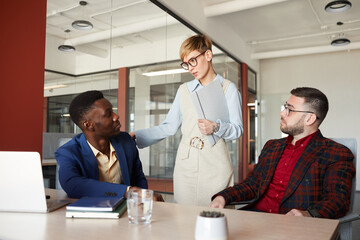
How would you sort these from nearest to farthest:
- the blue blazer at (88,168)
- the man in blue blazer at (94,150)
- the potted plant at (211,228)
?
the potted plant at (211,228), the blue blazer at (88,168), the man in blue blazer at (94,150)

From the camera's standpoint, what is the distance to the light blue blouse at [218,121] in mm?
2006

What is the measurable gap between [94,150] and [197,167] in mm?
686

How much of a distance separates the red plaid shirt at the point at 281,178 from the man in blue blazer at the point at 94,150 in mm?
846

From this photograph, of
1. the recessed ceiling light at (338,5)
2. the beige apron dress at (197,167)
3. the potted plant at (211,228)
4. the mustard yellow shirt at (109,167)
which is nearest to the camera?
the potted plant at (211,228)

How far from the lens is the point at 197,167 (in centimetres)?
208

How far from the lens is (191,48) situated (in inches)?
83.0

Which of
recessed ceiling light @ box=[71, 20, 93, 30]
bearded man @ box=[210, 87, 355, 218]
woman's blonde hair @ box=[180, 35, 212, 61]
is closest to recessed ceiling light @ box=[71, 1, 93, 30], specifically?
recessed ceiling light @ box=[71, 20, 93, 30]

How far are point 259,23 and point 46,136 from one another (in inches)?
233

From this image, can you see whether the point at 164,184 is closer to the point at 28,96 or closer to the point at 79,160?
the point at 28,96

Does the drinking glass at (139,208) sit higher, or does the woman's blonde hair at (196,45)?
the woman's blonde hair at (196,45)

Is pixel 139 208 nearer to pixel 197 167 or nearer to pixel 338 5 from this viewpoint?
pixel 197 167

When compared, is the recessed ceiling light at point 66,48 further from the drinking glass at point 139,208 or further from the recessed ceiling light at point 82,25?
the drinking glass at point 139,208

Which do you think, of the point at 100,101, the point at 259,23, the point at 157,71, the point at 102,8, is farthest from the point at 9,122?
the point at 259,23

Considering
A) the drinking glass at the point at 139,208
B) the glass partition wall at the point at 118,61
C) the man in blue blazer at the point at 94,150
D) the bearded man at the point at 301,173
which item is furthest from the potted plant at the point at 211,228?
the glass partition wall at the point at 118,61
